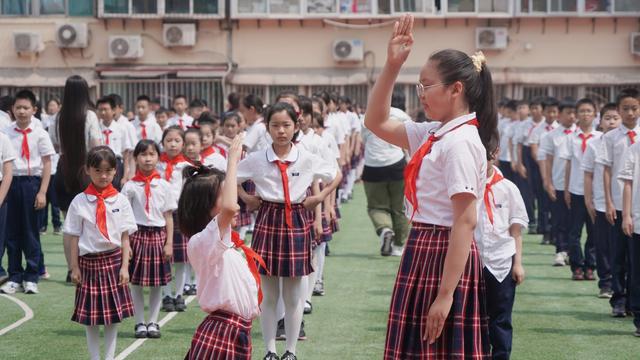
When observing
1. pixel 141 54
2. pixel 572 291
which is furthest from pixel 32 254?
pixel 141 54

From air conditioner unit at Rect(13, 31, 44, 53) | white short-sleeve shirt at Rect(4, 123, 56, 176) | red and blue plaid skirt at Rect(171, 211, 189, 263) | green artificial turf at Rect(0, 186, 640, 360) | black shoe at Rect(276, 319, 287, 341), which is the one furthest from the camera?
air conditioner unit at Rect(13, 31, 44, 53)

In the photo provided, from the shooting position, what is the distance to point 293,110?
723 cm

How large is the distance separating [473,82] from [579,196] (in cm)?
726

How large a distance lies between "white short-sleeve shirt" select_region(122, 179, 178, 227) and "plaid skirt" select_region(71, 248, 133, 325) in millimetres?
1294

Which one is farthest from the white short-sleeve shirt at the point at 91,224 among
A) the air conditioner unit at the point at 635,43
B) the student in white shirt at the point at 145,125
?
the air conditioner unit at the point at 635,43

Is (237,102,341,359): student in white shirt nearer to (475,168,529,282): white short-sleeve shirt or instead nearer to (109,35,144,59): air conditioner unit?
(475,168,529,282): white short-sleeve shirt

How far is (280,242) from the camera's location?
7305mm

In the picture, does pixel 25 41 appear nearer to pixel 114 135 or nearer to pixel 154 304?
pixel 114 135

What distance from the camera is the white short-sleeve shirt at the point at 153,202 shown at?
855cm

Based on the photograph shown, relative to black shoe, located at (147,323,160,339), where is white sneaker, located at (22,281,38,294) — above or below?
below

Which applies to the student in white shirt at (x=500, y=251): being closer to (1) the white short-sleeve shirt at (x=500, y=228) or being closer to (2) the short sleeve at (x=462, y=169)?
(1) the white short-sleeve shirt at (x=500, y=228)

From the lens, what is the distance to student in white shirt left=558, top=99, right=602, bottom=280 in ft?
36.6

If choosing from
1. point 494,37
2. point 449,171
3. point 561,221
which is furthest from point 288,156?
point 494,37

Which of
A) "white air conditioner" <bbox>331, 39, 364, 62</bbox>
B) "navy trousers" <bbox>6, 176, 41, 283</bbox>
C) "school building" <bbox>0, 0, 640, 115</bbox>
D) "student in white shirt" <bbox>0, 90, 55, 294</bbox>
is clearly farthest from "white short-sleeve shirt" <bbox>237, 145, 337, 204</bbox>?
"white air conditioner" <bbox>331, 39, 364, 62</bbox>
